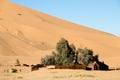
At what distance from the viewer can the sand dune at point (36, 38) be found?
76500mm

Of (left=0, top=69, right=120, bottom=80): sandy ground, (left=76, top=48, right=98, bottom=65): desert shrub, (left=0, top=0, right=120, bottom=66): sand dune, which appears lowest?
(left=0, top=69, right=120, bottom=80): sandy ground

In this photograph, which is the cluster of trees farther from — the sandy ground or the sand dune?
the sandy ground

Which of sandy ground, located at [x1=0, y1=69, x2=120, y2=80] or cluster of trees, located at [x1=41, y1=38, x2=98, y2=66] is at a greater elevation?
cluster of trees, located at [x1=41, y1=38, x2=98, y2=66]

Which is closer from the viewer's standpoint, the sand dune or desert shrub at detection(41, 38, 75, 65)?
desert shrub at detection(41, 38, 75, 65)

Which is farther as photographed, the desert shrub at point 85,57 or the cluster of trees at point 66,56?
the desert shrub at point 85,57

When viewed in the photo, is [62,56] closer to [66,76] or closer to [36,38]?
[66,76]

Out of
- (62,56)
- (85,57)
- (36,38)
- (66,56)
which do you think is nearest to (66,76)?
(62,56)

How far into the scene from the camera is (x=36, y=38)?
9319 cm

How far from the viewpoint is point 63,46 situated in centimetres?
5659

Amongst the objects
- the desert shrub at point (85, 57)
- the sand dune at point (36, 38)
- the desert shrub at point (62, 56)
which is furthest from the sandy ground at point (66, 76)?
the sand dune at point (36, 38)

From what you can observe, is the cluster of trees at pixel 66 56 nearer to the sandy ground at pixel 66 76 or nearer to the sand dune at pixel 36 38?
the sand dune at pixel 36 38

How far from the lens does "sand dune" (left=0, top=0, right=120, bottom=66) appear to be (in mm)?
76500

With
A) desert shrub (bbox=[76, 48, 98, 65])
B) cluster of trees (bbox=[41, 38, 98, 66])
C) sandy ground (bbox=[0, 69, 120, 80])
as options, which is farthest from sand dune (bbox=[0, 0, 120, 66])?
sandy ground (bbox=[0, 69, 120, 80])

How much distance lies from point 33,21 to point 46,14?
2082 cm
